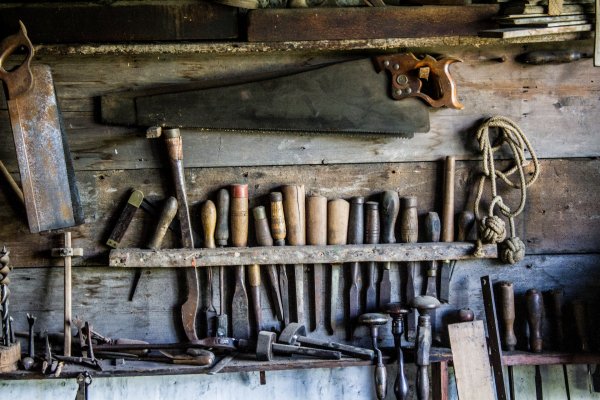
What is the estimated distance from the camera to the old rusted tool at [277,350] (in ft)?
8.73

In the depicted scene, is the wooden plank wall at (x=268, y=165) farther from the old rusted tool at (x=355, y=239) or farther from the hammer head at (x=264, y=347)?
the hammer head at (x=264, y=347)

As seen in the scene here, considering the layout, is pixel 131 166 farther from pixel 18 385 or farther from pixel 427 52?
pixel 427 52

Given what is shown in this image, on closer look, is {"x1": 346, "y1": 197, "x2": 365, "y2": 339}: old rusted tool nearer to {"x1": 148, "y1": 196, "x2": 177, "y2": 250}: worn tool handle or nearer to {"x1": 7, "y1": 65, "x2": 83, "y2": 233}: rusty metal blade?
{"x1": 148, "y1": 196, "x2": 177, "y2": 250}: worn tool handle

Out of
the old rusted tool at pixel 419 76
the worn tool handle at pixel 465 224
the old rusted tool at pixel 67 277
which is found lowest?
the old rusted tool at pixel 67 277

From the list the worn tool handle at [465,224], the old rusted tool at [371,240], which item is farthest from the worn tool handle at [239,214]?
the worn tool handle at [465,224]

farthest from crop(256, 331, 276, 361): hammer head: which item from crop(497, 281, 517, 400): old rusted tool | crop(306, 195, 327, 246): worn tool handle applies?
crop(497, 281, 517, 400): old rusted tool

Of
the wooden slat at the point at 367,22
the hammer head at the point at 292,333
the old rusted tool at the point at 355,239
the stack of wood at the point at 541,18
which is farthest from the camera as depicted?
the old rusted tool at the point at 355,239

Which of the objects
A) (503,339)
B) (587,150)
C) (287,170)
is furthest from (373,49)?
(503,339)

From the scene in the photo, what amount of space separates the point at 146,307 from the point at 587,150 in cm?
164

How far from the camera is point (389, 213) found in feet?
9.23

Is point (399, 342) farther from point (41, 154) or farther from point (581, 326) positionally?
point (41, 154)

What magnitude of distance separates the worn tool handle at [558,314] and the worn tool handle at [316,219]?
820 mm

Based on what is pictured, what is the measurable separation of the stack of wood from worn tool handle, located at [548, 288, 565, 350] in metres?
0.90

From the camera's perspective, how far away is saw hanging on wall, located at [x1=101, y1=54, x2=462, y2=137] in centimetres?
273
